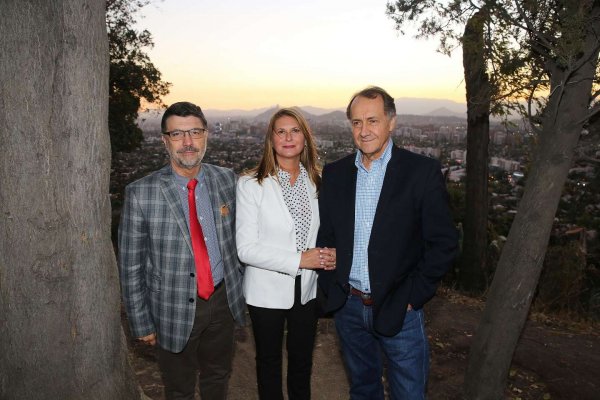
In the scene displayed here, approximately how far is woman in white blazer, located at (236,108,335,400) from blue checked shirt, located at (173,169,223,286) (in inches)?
7.2

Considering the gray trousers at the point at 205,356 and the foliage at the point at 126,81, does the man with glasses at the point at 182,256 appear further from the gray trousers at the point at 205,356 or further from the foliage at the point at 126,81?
the foliage at the point at 126,81

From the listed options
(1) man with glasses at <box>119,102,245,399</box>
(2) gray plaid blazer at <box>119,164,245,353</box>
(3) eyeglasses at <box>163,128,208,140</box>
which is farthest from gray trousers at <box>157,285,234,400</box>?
(3) eyeglasses at <box>163,128,208,140</box>

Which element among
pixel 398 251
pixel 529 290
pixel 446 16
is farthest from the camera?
pixel 446 16

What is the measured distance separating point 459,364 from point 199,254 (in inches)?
132

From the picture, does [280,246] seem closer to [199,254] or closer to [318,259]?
[318,259]

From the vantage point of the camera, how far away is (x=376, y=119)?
2.71 m

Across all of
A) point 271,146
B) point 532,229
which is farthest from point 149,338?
point 532,229

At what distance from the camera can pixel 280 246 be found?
2926 millimetres

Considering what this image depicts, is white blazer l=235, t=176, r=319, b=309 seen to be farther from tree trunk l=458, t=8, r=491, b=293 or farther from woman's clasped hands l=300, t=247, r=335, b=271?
tree trunk l=458, t=8, r=491, b=293

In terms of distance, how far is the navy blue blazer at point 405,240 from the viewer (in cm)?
262

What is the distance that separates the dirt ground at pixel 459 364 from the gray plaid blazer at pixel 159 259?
1.58m

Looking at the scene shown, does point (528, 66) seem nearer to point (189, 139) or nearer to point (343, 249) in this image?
point (343, 249)

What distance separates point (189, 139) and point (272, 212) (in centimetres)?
68

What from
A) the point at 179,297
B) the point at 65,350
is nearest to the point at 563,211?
the point at 179,297
